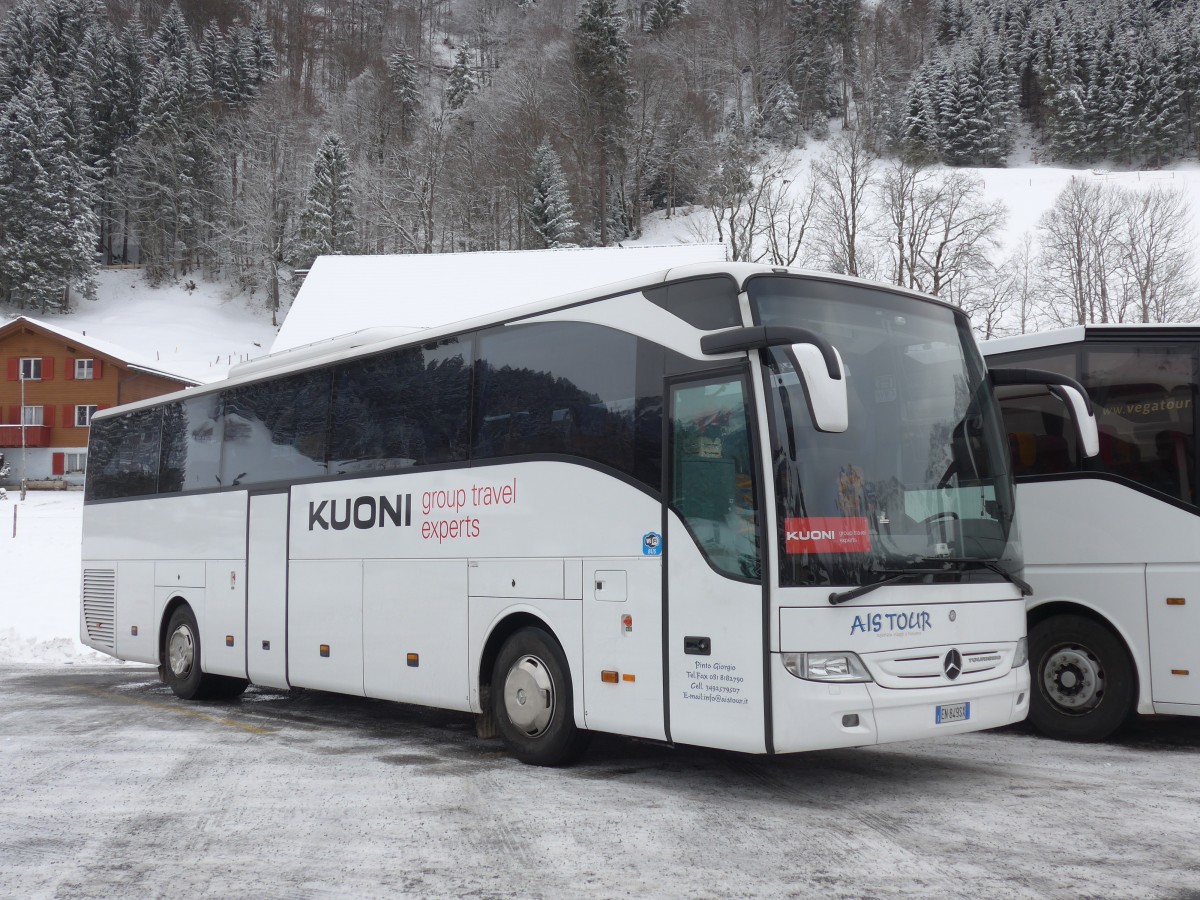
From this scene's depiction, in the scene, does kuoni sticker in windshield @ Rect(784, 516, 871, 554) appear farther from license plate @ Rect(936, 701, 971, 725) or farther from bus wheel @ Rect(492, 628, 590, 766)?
bus wheel @ Rect(492, 628, 590, 766)

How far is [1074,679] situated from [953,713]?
307cm

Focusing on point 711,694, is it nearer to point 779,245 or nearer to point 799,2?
point 779,245

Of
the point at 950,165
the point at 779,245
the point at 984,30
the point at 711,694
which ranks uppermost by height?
the point at 984,30

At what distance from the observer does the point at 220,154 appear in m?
87.1

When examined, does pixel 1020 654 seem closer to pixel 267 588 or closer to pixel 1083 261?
pixel 267 588

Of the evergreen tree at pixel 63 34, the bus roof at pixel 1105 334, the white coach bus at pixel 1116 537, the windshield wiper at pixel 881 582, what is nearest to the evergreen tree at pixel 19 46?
the evergreen tree at pixel 63 34

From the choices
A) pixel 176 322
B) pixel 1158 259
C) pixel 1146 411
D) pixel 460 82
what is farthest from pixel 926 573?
pixel 460 82

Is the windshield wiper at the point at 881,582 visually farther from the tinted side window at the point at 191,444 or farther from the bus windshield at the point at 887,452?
the tinted side window at the point at 191,444

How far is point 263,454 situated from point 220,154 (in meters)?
83.3

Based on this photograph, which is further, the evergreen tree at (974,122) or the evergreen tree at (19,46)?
the evergreen tree at (19,46)

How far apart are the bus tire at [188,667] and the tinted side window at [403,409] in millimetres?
3612

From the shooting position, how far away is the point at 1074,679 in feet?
30.4

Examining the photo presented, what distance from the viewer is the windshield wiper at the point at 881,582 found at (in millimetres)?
6363

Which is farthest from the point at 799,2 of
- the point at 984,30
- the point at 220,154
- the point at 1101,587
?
the point at 1101,587
